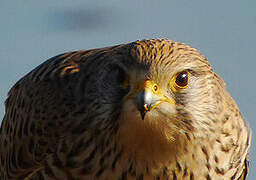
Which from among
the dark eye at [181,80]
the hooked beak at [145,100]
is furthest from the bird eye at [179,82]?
the hooked beak at [145,100]

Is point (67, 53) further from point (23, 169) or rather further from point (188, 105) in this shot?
point (188, 105)

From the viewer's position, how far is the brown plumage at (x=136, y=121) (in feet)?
11.5

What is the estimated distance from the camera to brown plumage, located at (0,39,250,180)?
138 inches

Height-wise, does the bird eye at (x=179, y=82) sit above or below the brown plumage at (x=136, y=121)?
above

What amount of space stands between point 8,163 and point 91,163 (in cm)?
140

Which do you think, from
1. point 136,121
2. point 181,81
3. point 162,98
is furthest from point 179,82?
point 136,121

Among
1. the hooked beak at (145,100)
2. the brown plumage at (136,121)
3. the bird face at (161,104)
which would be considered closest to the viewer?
the hooked beak at (145,100)

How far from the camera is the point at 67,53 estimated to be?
16.7 feet

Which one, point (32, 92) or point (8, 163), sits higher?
point (32, 92)

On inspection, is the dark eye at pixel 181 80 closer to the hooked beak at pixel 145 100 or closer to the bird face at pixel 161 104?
the bird face at pixel 161 104

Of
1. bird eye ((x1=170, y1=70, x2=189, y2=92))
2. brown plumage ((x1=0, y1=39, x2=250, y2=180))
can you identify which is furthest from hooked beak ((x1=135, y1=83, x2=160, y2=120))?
bird eye ((x1=170, y1=70, x2=189, y2=92))

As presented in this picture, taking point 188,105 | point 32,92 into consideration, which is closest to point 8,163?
point 32,92

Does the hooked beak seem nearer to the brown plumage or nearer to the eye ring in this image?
the brown plumage

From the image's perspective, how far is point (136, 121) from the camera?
3.48 metres
